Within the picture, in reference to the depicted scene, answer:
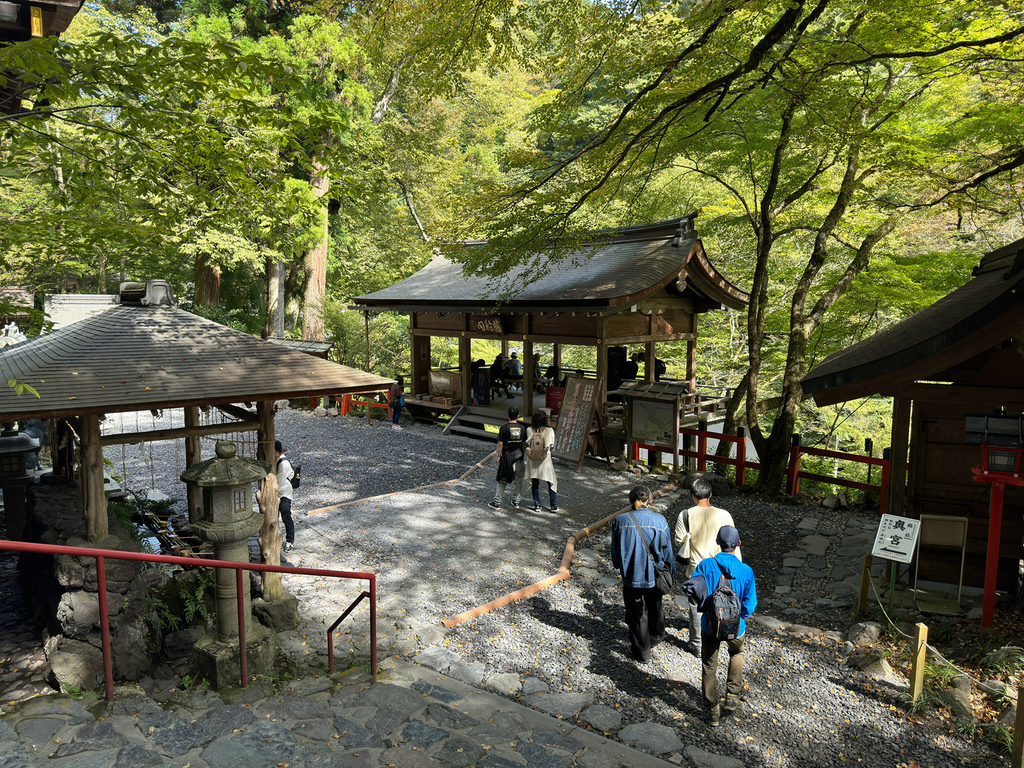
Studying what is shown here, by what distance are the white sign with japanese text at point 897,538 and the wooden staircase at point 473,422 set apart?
1017 centimetres

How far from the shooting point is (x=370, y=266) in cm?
2720

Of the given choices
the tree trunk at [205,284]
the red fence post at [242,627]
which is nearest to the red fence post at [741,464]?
the red fence post at [242,627]

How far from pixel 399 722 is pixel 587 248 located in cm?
1282

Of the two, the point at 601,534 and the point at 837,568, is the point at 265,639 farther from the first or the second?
the point at 837,568

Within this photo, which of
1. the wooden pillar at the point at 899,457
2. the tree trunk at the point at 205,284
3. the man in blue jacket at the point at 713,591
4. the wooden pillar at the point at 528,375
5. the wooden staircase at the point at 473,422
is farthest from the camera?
the tree trunk at the point at 205,284

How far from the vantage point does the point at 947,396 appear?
691 cm

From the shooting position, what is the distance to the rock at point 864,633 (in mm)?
5926

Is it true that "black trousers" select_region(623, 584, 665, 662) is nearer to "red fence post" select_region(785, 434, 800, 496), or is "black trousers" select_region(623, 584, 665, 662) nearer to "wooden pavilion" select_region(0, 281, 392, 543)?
"wooden pavilion" select_region(0, 281, 392, 543)

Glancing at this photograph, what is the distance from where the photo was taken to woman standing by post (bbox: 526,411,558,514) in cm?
974

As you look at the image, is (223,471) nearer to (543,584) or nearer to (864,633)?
(543,584)

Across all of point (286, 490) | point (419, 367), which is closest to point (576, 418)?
point (286, 490)

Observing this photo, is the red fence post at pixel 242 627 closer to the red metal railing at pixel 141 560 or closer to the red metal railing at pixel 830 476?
the red metal railing at pixel 141 560

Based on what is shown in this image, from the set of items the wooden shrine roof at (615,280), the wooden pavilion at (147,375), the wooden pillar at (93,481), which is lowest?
the wooden pillar at (93,481)

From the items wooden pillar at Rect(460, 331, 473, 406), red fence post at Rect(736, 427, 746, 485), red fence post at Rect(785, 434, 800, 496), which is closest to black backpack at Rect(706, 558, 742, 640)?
red fence post at Rect(785, 434, 800, 496)
